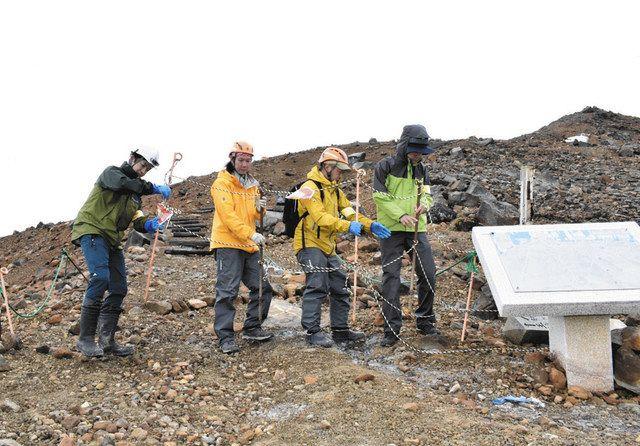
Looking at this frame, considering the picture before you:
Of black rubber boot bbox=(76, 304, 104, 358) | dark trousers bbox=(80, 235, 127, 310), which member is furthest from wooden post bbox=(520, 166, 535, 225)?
black rubber boot bbox=(76, 304, 104, 358)

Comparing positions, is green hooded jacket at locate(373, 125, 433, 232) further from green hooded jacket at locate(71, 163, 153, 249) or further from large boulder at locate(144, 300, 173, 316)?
large boulder at locate(144, 300, 173, 316)

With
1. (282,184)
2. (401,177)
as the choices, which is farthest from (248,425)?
(282,184)

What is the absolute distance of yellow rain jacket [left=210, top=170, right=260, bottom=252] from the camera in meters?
5.85

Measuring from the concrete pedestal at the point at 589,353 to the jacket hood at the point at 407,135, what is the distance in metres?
2.14

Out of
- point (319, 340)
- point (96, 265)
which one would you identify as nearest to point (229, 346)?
point (319, 340)

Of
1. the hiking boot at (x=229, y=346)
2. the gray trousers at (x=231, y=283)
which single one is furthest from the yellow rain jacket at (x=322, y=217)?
the hiking boot at (x=229, y=346)

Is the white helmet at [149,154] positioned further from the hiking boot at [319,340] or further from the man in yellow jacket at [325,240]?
the hiking boot at [319,340]

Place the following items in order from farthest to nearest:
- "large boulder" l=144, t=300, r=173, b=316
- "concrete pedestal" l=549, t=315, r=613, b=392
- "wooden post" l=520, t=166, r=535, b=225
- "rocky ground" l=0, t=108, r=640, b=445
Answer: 1. "wooden post" l=520, t=166, r=535, b=225
2. "large boulder" l=144, t=300, r=173, b=316
3. "concrete pedestal" l=549, t=315, r=613, b=392
4. "rocky ground" l=0, t=108, r=640, b=445

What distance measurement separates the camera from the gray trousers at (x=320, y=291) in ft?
19.6

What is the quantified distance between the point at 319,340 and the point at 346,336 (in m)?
0.33

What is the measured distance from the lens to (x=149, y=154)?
5785 mm

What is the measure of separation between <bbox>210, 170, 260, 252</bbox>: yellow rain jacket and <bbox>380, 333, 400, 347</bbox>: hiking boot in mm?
1599

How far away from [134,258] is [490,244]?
735cm

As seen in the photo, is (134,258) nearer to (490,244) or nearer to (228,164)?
(228,164)
